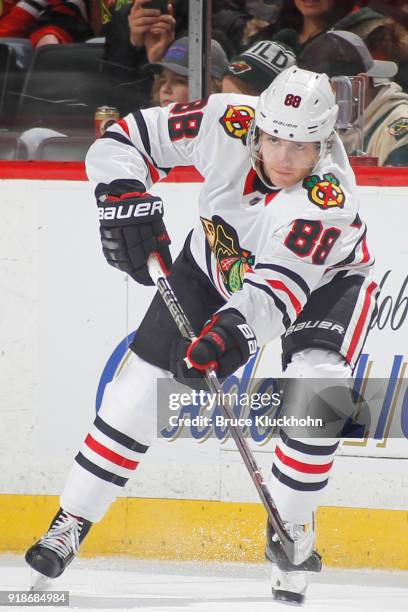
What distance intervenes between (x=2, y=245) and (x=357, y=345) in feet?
3.92

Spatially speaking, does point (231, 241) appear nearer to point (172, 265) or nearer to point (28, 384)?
point (172, 265)

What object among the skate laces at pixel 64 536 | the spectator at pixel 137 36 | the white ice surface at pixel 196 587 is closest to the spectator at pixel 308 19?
the spectator at pixel 137 36

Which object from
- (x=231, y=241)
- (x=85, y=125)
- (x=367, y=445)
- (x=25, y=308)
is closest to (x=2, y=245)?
(x=25, y=308)

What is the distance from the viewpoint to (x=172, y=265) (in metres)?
3.27

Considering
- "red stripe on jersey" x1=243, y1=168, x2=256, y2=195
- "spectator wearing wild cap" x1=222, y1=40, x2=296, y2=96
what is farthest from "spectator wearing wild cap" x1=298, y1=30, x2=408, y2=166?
"red stripe on jersey" x1=243, y1=168, x2=256, y2=195

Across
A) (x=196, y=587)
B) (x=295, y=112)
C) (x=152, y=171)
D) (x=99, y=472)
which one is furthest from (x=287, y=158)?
(x=196, y=587)

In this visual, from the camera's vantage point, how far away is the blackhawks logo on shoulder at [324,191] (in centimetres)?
284

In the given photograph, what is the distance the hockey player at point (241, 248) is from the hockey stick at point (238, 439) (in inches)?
1.1

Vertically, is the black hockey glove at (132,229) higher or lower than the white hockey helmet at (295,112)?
lower

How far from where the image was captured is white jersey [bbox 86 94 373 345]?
2748mm

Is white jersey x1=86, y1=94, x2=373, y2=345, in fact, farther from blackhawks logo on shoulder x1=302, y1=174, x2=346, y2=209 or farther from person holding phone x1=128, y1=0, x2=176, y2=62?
person holding phone x1=128, y1=0, x2=176, y2=62

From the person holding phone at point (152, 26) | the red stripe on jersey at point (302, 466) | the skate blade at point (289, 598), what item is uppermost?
the person holding phone at point (152, 26)

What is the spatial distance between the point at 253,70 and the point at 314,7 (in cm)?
39

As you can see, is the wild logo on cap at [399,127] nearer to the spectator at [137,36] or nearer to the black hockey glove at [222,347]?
the spectator at [137,36]
